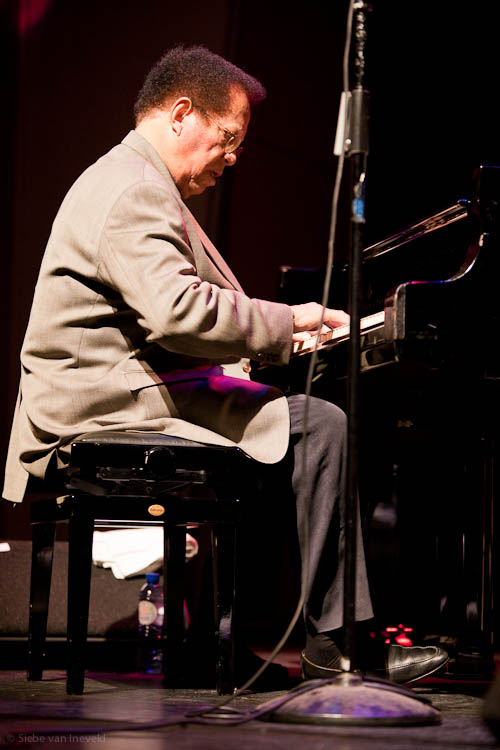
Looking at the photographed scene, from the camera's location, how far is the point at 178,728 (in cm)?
160

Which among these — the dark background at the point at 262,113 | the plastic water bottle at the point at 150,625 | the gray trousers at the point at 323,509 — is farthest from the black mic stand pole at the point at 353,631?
the dark background at the point at 262,113

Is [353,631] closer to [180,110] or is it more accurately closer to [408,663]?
[408,663]

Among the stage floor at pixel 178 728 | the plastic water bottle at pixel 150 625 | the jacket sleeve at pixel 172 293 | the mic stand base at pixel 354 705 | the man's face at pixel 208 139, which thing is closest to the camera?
the stage floor at pixel 178 728

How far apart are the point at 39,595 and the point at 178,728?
1.16 metres

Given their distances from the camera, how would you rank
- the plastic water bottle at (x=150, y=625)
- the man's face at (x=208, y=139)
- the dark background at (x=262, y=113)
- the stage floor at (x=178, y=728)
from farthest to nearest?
the dark background at (x=262, y=113) < the plastic water bottle at (x=150, y=625) < the man's face at (x=208, y=139) < the stage floor at (x=178, y=728)

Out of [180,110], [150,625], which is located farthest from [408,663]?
[180,110]

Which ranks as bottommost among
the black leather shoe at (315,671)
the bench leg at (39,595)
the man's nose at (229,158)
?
the black leather shoe at (315,671)

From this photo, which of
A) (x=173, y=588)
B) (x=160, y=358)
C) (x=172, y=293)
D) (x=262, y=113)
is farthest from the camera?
(x=262, y=113)

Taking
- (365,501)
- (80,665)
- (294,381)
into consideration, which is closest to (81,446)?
(80,665)

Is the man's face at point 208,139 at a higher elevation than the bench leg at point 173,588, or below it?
higher

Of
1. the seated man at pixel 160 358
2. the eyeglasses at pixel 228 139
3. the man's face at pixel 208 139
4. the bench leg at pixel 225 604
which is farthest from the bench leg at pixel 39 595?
the eyeglasses at pixel 228 139

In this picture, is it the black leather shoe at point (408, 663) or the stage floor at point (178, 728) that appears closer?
the stage floor at point (178, 728)

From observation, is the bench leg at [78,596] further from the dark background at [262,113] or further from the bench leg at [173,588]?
the dark background at [262,113]

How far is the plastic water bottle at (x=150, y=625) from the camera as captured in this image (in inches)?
133
